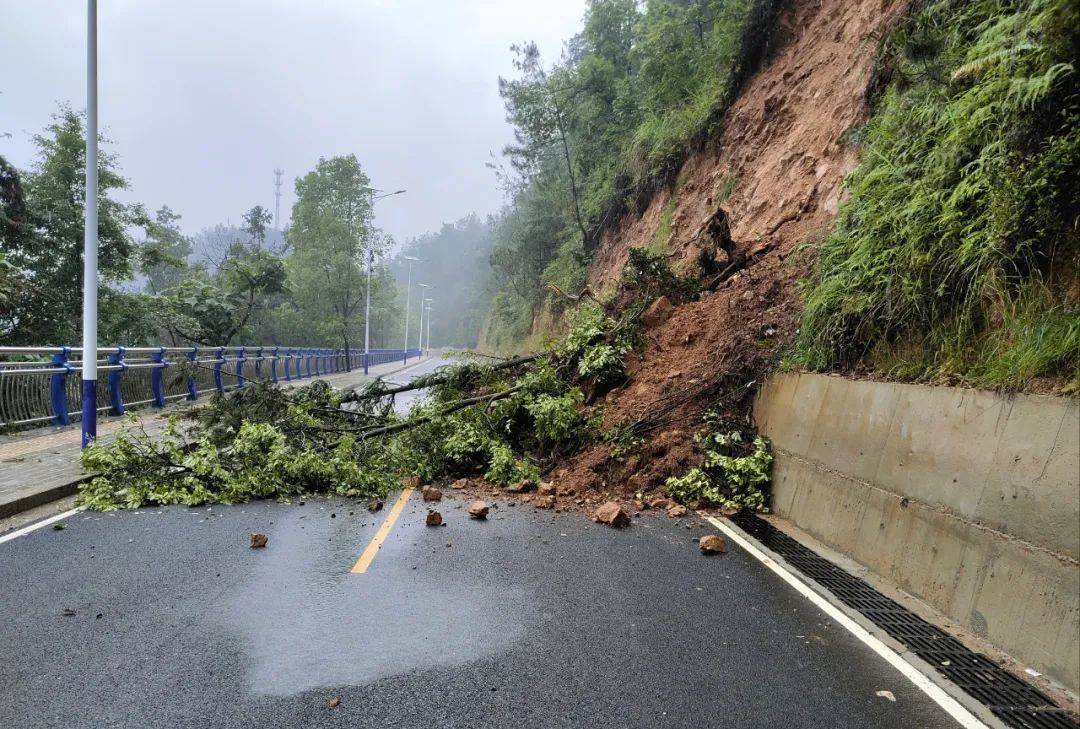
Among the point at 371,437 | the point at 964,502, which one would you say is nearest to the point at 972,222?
the point at 964,502

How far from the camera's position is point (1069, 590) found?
3.33 meters

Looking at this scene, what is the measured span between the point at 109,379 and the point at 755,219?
14.0 m

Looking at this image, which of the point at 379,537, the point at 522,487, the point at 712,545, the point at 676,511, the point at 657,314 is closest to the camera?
the point at 712,545

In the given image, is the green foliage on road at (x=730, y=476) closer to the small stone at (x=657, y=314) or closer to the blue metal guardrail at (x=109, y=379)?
the small stone at (x=657, y=314)

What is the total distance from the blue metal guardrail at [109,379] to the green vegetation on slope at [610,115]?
46.9ft

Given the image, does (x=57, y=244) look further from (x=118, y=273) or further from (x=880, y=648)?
(x=880, y=648)

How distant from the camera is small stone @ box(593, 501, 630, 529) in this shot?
620 cm

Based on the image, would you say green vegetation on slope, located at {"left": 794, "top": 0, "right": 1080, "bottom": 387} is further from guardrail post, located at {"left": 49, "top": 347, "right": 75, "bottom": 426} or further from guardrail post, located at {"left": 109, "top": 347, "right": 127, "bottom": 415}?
guardrail post, located at {"left": 109, "top": 347, "right": 127, "bottom": 415}

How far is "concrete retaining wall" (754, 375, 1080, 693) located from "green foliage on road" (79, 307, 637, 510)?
11.4ft

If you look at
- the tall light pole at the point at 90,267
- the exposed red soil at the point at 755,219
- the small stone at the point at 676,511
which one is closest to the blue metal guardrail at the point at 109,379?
the tall light pole at the point at 90,267

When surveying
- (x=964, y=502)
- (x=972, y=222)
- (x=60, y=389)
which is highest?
(x=972, y=222)

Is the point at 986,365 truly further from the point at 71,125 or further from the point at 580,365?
the point at 71,125

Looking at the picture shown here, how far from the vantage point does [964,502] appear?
13.7 feet

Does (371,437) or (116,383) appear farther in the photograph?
(116,383)
